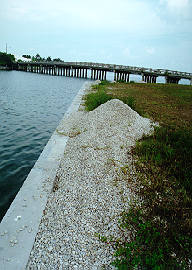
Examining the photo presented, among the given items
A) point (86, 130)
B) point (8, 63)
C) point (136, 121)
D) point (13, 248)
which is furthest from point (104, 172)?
point (8, 63)

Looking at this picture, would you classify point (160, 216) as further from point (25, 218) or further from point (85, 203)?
point (25, 218)

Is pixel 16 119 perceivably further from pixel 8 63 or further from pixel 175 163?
pixel 8 63

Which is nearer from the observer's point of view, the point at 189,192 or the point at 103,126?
the point at 189,192

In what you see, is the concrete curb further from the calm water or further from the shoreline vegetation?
the shoreline vegetation

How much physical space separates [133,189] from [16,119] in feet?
30.1

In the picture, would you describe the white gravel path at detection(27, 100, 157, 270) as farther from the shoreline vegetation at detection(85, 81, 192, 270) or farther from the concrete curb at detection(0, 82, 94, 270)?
the shoreline vegetation at detection(85, 81, 192, 270)

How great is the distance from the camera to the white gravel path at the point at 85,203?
2982 mm

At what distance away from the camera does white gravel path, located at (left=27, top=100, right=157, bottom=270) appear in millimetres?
2982

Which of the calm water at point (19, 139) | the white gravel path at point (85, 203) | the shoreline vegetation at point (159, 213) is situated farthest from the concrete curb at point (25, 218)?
the shoreline vegetation at point (159, 213)

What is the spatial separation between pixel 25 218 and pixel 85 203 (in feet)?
4.01

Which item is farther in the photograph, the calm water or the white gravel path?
the calm water

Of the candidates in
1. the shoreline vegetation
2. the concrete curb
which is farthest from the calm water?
the shoreline vegetation

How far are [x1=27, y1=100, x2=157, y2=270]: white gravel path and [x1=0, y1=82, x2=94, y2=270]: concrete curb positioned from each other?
0.13 m

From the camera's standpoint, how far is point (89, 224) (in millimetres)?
3543
